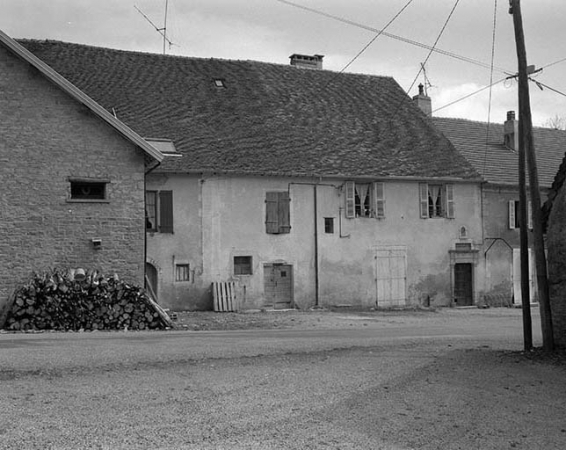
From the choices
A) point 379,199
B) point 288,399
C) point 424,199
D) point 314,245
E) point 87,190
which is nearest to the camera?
point 288,399

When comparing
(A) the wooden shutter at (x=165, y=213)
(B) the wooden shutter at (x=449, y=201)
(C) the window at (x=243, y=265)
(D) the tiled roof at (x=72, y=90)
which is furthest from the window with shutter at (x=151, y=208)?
(B) the wooden shutter at (x=449, y=201)

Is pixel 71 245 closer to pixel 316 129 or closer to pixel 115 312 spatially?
pixel 115 312

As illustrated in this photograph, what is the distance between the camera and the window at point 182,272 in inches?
999

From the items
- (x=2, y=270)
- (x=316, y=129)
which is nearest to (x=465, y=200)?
(x=316, y=129)

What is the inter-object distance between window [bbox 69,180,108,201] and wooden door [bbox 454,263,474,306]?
1482cm

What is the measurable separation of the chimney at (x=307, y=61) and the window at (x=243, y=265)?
12.3 meters

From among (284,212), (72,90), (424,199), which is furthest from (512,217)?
(72,90)

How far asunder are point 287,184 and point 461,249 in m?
7.80

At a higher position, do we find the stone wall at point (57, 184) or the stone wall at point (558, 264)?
the stone wall at point (57, 184)

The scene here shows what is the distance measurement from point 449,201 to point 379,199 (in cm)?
317

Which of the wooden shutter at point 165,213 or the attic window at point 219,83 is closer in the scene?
the wooden shutter at point 165,213

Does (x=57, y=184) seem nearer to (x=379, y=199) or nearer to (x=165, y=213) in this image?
(x=165, y=213)

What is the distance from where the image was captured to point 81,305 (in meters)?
19.2

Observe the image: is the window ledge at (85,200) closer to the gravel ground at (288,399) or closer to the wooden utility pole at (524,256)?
the gravel ground at (288,399)
